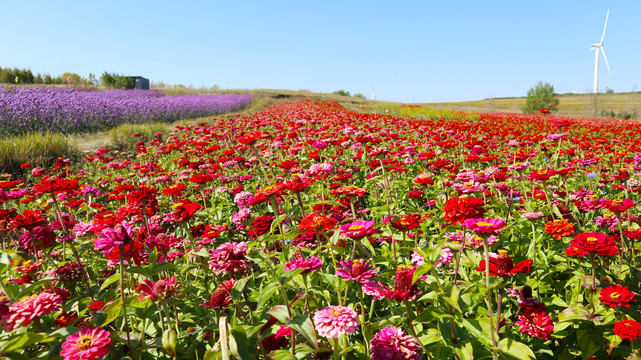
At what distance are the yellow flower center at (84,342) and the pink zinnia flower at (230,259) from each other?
0.59m

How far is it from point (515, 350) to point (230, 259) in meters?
1.27

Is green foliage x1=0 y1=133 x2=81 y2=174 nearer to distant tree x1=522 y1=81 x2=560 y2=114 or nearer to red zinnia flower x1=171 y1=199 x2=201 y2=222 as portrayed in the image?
red zinnia flower x1=171 y1=199 x2=201 y2=222

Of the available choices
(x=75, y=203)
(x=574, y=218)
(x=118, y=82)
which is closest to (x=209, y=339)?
(x=75, y=203)

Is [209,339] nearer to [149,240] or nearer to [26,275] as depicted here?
[149,240]

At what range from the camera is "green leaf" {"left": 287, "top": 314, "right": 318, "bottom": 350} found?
3.80ft

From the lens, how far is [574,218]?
2.61 m

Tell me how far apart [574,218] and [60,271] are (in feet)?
12.1

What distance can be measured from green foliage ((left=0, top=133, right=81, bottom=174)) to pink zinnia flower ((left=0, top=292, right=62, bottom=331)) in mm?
6922

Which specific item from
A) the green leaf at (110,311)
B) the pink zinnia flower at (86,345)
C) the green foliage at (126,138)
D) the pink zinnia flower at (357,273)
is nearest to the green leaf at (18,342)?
the pink zinnia flower at (86,345)

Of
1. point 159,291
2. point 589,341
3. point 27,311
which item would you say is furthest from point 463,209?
point 27,311

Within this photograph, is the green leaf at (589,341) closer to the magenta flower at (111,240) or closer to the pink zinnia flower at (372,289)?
the pink zinnia flower at (372,289)

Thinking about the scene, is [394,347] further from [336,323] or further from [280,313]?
[280,313]

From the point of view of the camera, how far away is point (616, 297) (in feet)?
4.42

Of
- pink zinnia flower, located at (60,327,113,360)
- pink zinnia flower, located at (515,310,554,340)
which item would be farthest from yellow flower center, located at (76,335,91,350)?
pink zinnia flower, located at (515,310,554,340)
